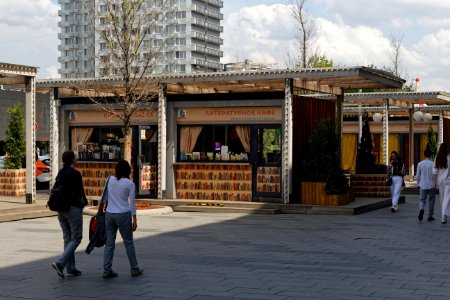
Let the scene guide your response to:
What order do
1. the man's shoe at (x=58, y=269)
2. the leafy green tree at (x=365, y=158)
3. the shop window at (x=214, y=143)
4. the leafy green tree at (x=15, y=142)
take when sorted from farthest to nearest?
1. the leafy green tree at (x=15, y=142)
2. the leafy green tree at (x=365, y=158)
3. the shop window at (x=214, y=143)
4. the man's shoe at (x=58, y=269)

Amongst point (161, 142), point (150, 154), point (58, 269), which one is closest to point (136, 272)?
point (58, 269)

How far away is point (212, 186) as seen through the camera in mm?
23062

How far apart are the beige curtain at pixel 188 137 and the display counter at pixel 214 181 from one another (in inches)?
19.3

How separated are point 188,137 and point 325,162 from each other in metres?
4.63

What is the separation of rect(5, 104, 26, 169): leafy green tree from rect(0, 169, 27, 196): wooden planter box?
1.57 feet

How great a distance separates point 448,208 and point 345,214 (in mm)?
3168

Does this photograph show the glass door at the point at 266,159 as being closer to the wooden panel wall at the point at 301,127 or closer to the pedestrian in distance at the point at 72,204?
the wooden panel wall at the point at 301,127

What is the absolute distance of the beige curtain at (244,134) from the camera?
22469mm

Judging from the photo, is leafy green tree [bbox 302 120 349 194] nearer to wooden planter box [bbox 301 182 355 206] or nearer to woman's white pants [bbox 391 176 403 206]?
wooden planter box [bbox 301 182 355 206]

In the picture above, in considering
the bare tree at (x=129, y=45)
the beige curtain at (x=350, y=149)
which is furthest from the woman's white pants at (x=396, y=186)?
the beige curtain at (x=350, y=149)

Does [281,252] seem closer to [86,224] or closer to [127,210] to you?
[127,210]

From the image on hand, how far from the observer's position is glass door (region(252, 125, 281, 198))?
22.1 m

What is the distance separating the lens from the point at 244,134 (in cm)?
2250

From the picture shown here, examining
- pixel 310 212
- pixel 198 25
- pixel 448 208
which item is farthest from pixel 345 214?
pixel 198 25
